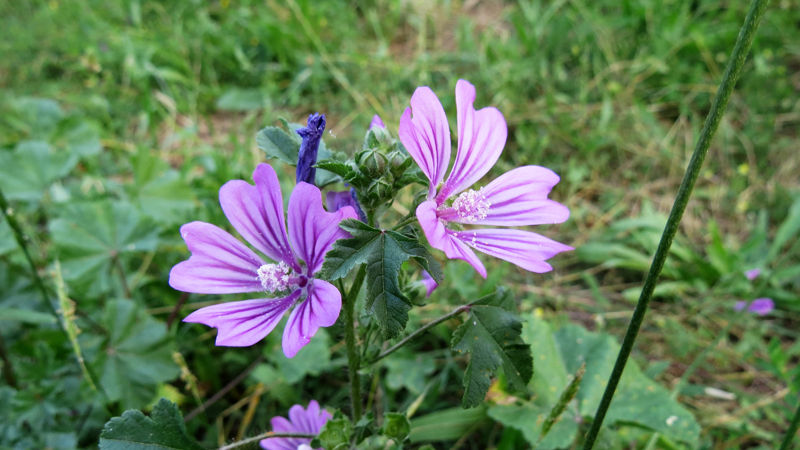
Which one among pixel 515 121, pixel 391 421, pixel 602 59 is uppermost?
pixel 602 59

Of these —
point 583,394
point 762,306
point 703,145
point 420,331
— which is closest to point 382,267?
point 420,331

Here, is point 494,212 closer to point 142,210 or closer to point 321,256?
point 321,256

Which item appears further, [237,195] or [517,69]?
[517,69]

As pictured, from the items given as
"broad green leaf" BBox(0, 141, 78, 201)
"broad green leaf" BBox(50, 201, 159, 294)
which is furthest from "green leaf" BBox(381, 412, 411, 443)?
"broad green leaf" BBox(0, 141, 78, 201)

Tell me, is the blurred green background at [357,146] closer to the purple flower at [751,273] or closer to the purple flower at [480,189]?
the purple flower at [751,273]

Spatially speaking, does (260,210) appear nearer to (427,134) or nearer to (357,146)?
(427,134)

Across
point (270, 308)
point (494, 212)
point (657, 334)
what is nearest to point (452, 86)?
point (657, 334)
